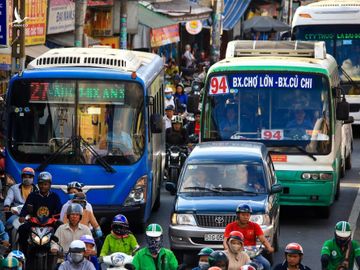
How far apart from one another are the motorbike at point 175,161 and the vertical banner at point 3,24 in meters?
5.25

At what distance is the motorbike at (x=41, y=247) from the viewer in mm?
17734

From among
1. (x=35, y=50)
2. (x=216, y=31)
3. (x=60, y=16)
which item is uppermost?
(x=60, y=16)

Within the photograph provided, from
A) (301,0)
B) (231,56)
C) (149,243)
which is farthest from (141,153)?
(301,0)

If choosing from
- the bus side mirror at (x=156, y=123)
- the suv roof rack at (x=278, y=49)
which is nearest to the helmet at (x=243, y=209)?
the bus side mirror at (x=156, y=123)

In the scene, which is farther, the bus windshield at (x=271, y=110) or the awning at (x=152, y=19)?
the awning at (x=152, y=19)

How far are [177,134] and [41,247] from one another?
12.1 meters

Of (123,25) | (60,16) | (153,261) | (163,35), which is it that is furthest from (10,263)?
(163,35)

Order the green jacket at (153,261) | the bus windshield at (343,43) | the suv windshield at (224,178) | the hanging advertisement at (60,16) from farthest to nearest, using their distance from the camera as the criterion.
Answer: the hanging advertisement at (60,16)
the bus windshield at (343,43)
the suv windshield at (224,178)
the green jacket at (153,261)

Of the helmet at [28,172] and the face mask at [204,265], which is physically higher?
the face mask at [204,265]

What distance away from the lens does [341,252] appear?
16.5 m

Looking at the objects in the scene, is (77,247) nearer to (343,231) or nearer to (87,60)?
(343,231)

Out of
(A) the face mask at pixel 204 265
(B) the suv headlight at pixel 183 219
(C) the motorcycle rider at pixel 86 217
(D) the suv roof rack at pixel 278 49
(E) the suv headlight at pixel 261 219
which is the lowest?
(B) the suv headlight at pixel 183 219

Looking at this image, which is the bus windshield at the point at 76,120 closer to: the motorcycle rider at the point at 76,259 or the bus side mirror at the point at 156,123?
the bus side mirror at the point at 156,123

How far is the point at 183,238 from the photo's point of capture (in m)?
19.5
